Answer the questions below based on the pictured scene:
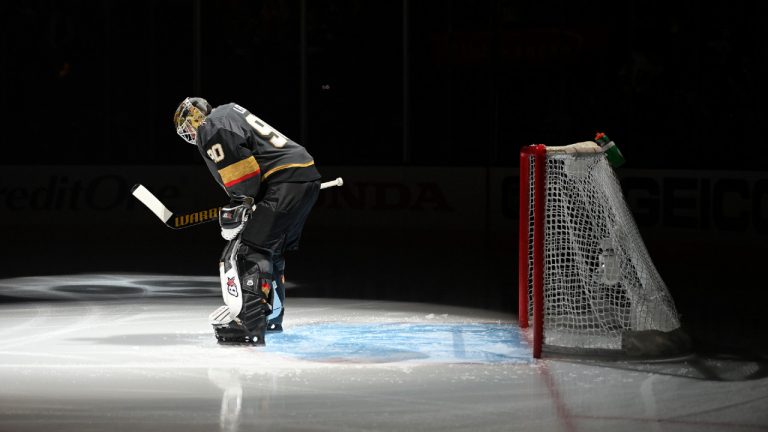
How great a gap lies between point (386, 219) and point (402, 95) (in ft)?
9.85

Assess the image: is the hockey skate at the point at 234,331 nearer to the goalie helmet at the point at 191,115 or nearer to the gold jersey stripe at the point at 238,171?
the gold jersey stripe at the point at 238,171

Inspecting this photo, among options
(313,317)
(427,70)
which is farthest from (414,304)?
(427,70)

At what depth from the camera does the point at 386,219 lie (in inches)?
498

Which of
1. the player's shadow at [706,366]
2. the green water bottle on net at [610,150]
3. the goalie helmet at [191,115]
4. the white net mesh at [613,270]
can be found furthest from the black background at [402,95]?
the goalie helmet at [191,115]

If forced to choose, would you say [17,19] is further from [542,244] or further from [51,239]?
[542,244]

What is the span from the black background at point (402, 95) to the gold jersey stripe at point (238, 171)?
267 cm

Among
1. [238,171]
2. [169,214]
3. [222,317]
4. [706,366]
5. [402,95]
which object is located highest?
[402,95]

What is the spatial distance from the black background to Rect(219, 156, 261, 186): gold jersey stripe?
2674 millimetres

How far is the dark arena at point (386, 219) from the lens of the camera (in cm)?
557

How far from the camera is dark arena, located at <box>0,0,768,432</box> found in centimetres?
557

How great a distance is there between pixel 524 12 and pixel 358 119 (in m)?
2.37

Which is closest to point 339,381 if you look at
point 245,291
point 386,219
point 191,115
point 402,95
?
point 245,291

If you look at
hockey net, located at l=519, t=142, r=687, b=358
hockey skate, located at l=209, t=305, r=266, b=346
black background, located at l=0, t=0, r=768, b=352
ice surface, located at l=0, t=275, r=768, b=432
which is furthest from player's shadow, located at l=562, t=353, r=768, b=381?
black background, located at l=0, t=0, r=768, b=352

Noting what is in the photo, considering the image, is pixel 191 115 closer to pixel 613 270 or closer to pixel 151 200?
pixel 151 200
